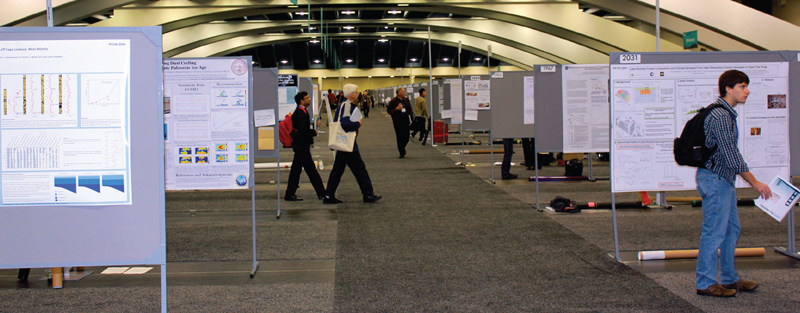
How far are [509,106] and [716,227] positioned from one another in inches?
233

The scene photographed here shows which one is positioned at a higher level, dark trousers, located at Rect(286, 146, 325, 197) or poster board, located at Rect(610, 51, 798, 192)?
poster board, located at Rect(610, 51, 798, 192)

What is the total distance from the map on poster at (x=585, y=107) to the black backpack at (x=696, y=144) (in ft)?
11.2

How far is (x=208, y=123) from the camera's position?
516 cm

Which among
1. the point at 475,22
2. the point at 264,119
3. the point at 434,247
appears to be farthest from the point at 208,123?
the point at 475,22

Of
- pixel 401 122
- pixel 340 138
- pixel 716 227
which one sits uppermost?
pixel 401 122

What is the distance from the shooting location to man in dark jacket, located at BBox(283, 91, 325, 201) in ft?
28.7

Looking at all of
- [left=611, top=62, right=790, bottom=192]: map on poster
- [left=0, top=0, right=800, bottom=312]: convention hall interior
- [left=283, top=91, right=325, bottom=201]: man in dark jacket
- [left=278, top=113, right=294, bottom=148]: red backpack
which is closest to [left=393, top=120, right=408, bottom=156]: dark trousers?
[left=0, top=0, right=800, bottom=312]: convention hall interior

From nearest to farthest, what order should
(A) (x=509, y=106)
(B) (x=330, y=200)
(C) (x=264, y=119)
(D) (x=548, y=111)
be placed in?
(C) (x=264, y=119)
(D) (x=548, y=111)
(B) (x=330, y=200)
(A) (x=509, y=106)

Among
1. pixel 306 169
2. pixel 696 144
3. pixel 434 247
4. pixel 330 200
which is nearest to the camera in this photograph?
pixel 696 144

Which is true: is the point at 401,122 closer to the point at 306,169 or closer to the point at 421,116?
the point at 421,116

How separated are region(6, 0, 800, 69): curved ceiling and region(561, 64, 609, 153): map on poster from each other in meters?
11.3

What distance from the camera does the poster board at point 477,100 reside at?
13.8m

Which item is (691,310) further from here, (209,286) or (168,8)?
(168,8)

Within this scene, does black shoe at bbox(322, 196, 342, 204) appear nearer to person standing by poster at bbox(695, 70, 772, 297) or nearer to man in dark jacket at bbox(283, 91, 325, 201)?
man in dark jacket at bbox(283, 91, 325, 201)
